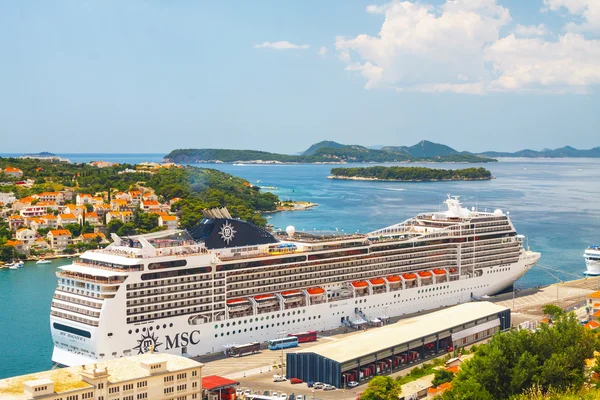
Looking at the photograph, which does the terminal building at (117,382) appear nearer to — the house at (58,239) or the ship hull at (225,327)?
the ship hull at (225,327)

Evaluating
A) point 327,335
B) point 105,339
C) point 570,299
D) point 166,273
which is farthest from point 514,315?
point 105,339

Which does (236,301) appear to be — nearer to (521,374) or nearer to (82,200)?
(521,374)

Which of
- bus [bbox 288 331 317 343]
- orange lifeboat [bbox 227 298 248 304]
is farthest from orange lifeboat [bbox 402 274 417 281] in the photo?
orange lifeboat [bbox 227 298 248 304]

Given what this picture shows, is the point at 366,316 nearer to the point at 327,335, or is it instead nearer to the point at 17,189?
the point at 327,335

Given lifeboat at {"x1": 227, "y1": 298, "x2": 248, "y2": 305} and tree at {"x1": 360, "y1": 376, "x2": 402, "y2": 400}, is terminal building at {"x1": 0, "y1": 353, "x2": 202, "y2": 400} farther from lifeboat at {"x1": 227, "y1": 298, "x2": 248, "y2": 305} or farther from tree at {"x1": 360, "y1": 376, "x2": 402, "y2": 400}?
lifeboat at {"x1": 227, "y1": 298, "x2": 248, "y2": 305}

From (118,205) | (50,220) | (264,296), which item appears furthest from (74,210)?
(264,296)
